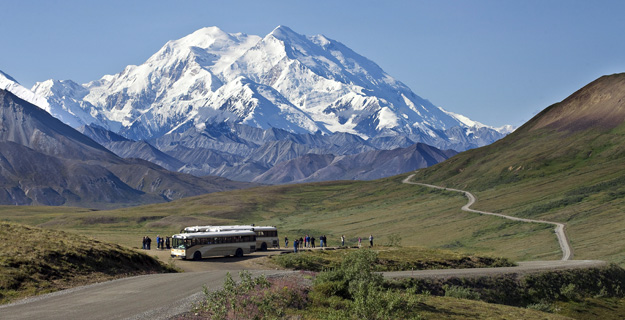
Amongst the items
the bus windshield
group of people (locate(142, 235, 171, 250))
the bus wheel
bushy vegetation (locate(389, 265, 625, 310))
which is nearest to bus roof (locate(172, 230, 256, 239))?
the bus windshield

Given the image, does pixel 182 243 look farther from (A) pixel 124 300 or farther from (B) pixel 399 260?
(A) pixel 124 300

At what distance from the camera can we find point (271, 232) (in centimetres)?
10019

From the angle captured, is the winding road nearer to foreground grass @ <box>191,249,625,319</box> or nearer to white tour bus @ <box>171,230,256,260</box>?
foreground grass @ <box>191,249,625,319</box>

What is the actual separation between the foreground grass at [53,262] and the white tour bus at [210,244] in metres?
11.6

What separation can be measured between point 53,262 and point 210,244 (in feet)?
91.9

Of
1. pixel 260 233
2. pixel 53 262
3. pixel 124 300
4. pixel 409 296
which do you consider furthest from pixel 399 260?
pixel 124 300

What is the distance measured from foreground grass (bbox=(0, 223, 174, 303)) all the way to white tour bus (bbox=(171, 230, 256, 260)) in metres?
11.6

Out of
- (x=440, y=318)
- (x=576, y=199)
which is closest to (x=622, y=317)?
(x=440, y=318)

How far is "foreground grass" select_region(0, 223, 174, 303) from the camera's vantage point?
45781mm

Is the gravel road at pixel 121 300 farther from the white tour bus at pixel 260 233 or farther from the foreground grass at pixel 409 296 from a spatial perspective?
the white tour bus at pixel 260 233

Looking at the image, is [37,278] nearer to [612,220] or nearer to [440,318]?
[440,318]

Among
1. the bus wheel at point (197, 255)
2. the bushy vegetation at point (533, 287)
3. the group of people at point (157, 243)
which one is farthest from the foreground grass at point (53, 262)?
the group of people at point (157, 243)

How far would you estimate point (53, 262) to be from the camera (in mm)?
51188

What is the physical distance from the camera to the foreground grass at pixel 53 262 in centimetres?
4578
